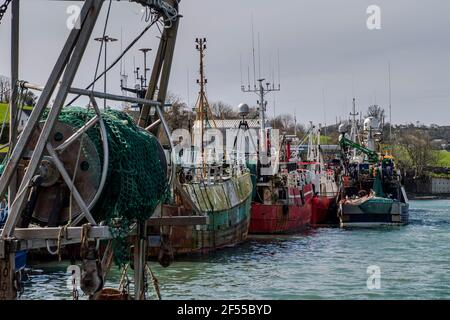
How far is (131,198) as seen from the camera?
880 centimetres

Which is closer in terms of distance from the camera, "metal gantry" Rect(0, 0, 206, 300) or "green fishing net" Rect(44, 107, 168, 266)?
"metal gantry" Rect(0, 0, 206, 300)

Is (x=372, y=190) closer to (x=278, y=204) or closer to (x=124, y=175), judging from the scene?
(x=278, y=204)

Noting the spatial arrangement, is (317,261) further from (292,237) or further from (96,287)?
(96,287)

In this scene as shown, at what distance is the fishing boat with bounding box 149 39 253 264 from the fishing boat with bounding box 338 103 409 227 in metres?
10.4

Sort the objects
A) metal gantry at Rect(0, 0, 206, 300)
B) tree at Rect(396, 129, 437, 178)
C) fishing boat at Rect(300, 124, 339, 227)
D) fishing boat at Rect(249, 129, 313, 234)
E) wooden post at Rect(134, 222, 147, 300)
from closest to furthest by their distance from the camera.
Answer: metal gantry at Rect(0, 0, 206, 300) → wooden post at Rect(134, 222, 147, 300) → fishing boat at Rect(249, 129, 313, 234) → fishing boat at Rect(300, 124, 339, 227) → tree at Rect(396, 129, 437, 178)

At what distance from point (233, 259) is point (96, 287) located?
19.6 meters

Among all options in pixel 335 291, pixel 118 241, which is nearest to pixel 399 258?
pixel 335 291

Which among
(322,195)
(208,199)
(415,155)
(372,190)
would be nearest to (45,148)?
(208,199)

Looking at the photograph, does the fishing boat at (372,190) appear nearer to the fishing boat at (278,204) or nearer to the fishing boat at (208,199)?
the fishing boat at (278,204)

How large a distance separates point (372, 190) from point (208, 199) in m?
21.0

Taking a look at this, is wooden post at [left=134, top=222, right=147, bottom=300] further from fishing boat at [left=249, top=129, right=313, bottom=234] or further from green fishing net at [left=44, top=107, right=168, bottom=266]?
fishing boat at [left=249, top=129, right=313, bottom=234]

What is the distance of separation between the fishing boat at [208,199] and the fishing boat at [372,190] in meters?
10.4

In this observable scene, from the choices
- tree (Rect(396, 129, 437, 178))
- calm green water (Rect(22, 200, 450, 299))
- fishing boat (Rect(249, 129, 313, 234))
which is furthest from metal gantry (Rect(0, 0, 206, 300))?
tree (Rect(396, 129, 437, 178))

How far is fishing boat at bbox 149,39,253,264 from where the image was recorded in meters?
27.2
